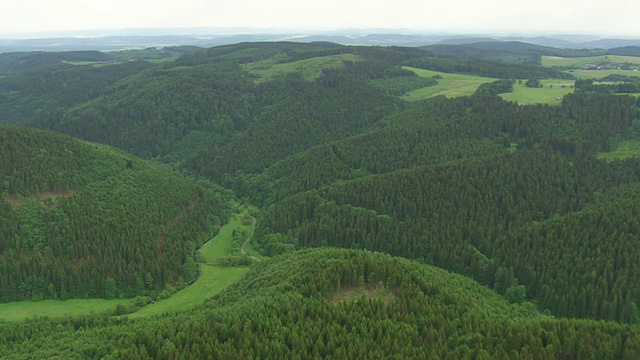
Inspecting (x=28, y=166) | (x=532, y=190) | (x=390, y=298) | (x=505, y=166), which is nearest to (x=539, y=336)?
(x=390, y=298)

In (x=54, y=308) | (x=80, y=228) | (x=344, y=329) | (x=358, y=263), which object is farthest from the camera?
(x=80, y=228)

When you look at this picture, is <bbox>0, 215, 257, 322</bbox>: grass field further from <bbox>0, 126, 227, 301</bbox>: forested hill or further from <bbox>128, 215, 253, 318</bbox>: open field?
<bbox>0, 126, 227, 301</bbox>: forested hill

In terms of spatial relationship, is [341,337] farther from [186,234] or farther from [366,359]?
[186,234]

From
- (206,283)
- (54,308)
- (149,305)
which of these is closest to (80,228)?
(54,308)

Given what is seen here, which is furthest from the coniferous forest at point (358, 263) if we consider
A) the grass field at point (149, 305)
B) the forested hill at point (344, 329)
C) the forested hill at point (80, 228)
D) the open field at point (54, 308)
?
the grass field at point (149, 305)

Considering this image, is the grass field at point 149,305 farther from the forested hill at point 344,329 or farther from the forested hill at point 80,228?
the forested hill at point 344,329

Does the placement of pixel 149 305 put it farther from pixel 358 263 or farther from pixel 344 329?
pixel 344 329

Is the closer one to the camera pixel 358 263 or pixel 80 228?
pixel 358 263
